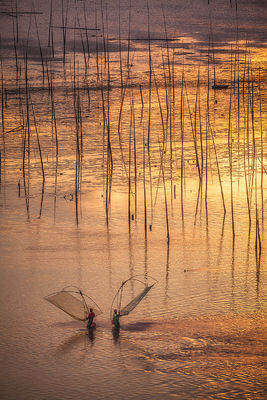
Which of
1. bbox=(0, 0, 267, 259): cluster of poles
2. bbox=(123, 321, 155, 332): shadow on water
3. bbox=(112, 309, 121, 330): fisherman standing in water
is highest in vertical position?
bbox=(0, 0, 267, 259): cluster of poles

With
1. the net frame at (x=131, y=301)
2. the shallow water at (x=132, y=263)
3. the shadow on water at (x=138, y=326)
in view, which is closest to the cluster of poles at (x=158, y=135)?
the shallow water at (x=132, y=263)

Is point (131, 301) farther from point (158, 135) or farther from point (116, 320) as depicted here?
point (158, 135)

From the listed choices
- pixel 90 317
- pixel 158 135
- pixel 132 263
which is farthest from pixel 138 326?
pixel 158 135

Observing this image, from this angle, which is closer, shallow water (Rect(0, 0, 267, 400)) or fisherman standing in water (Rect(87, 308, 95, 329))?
shallow water (Rect(0, 0, 267, 400))

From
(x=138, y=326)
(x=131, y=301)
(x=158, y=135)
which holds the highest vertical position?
(x=158, y=135)

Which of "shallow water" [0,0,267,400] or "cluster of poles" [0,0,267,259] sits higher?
"cluster of poles" [0,0,267,259]

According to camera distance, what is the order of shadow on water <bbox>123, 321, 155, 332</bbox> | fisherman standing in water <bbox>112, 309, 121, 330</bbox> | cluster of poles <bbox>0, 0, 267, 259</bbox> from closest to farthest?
1. fisherman standing in water <bbox>112, 309, 121, 330</bbox>
2. shadow on water <bbox>123, 321, 155, 332</bbox>
3. cluster of poles <bbox>0, 0, 267, 259</bbox>

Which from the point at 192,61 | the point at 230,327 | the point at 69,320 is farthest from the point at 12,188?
the point at 192,61

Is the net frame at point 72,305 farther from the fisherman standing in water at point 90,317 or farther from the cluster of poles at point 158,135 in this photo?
the cluster of poles at point 158,135

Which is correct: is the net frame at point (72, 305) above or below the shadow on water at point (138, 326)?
above

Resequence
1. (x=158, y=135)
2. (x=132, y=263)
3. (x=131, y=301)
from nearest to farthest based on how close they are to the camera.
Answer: (x=131, y=301) < (x=132, y=263) < (x=158, y=135)

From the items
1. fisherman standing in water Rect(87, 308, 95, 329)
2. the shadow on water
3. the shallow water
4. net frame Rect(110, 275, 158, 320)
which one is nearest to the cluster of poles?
the shallow water

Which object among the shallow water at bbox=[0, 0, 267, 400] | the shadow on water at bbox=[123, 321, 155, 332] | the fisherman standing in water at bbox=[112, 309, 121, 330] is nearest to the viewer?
the shallow water at bbox=[0, 0, 267, 400]

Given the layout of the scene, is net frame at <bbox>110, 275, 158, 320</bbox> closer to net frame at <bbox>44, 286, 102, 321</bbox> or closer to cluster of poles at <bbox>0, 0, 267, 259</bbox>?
net frame at <bbox>44, 286, 102, 321</bbox>
